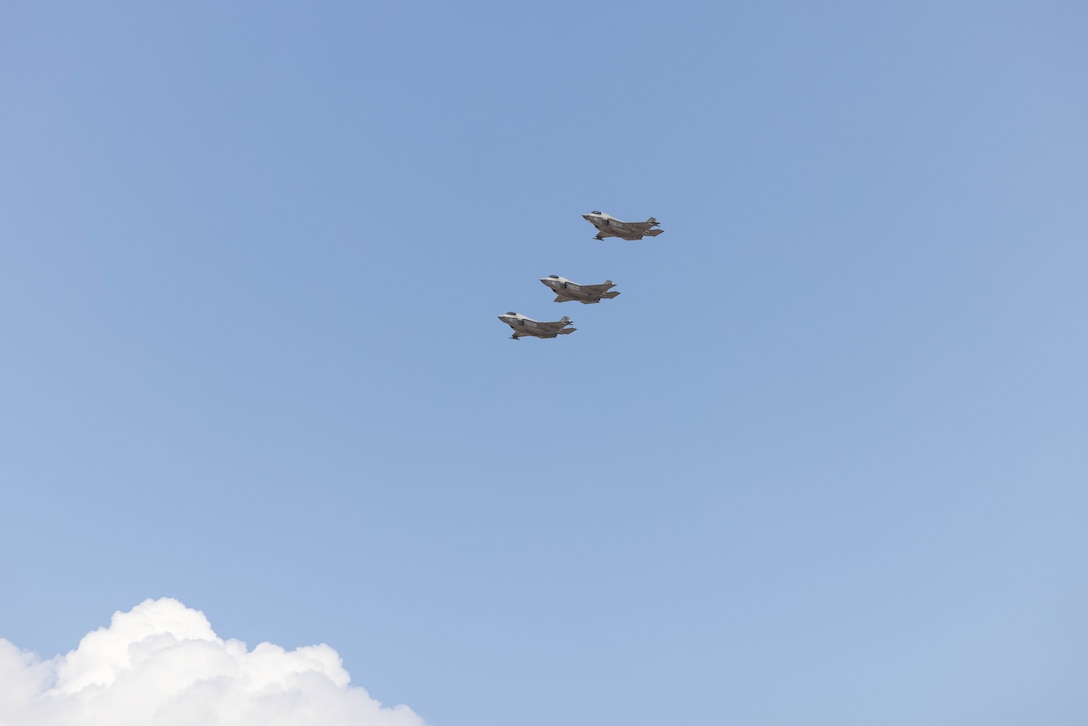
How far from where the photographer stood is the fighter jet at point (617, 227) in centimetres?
11338

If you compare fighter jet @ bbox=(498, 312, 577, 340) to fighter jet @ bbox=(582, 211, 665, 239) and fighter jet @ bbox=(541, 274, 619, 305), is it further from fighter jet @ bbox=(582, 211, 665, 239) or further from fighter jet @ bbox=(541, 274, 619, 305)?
fighter jet @ bbox=(582, 211, 665, 239)

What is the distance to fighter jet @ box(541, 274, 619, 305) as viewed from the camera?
376 feet

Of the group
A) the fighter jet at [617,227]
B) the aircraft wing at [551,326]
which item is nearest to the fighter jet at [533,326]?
the aircraft wing at [551,326]

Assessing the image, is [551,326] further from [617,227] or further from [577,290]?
[617,227]

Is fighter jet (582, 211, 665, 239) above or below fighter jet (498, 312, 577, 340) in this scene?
above

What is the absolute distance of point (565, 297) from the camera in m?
117

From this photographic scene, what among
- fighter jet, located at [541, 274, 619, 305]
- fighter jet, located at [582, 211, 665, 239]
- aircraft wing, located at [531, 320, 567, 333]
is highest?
fighter jet, located at [582, 211, 665, 239]

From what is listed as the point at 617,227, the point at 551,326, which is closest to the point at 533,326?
the point at 551,326

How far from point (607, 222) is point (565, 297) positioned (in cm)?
1342

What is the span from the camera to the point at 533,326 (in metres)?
117

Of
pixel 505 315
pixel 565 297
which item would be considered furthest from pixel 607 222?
pixel 505 315

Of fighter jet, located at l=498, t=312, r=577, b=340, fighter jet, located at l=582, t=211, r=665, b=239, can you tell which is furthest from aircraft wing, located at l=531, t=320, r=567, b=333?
fighter jet, located at l=582, t=211, r=665, b=239

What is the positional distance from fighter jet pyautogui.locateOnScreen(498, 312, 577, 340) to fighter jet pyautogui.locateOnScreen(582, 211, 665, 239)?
1504cm

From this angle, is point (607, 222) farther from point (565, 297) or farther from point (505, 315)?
point (505, 315)
